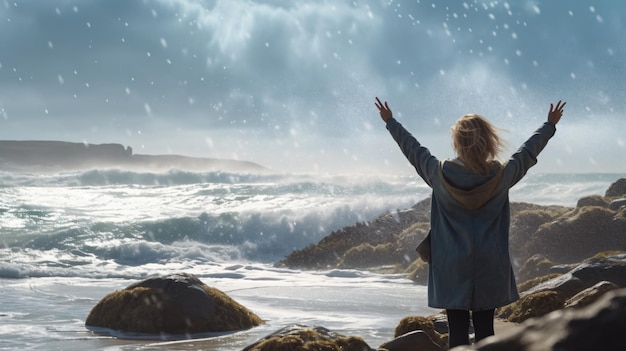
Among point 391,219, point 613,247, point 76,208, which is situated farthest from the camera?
point 76,208

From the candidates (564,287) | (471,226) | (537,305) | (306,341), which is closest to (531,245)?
(564,287)

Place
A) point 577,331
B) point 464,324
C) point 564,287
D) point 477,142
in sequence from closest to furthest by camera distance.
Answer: point 577,331 → point 477,142 → point 464,324 → point 564,287

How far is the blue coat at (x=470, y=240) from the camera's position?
3666mm

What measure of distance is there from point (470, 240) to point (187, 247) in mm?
21123

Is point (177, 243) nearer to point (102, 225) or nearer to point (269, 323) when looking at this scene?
point (102, 225)

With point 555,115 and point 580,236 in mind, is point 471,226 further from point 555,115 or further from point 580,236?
point 580,236

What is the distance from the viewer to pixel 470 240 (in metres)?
3.66

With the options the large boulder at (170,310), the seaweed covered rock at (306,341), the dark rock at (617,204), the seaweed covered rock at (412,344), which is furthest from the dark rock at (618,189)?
the seaweed covered rock at (306,341)

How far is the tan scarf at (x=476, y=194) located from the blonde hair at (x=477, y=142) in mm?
65

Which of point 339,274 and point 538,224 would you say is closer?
point 339,274

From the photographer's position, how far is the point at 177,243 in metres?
26.1

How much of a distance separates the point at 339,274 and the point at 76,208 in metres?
22.6

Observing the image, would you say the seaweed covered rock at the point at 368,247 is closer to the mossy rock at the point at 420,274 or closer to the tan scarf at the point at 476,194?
the mossy rock at the point at 420,274

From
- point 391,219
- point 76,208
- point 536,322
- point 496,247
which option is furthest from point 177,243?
point 536,322
